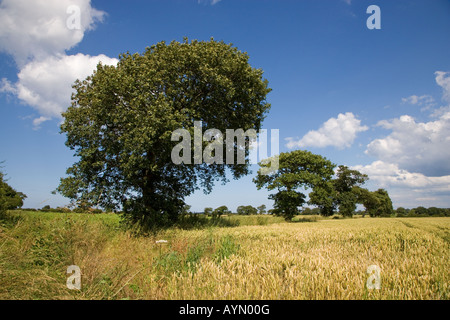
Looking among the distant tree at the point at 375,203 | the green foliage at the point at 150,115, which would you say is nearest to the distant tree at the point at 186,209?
the green foliage at the point at 150,115

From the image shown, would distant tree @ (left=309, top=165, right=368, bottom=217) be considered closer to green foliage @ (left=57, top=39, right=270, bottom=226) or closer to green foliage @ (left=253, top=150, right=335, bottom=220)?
green foliage @ (left=253, top=150, right=335, bottom=220)

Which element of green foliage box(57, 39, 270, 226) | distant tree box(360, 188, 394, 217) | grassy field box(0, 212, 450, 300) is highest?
green foliage box(57, 39, 270, 226)

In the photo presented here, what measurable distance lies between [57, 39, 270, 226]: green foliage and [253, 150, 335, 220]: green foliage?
20.5m

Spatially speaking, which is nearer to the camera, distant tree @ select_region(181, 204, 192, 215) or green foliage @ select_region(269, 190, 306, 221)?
distant tree @ select_region(181, 204, 192, 215)

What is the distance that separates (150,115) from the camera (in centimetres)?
1330

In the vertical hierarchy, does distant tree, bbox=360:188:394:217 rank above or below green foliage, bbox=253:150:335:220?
below

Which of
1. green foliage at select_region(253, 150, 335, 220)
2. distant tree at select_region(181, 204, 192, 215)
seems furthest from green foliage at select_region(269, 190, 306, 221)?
distant tree at select_region(181, 204, 192, 215)

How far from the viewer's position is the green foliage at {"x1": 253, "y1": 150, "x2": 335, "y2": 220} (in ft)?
115

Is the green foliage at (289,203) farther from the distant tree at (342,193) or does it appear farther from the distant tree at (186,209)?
the distant tree at (186,209)

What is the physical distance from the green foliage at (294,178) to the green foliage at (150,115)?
809 inches

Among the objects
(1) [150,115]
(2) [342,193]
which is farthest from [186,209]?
(2) [342,193]

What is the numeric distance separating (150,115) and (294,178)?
26.9m

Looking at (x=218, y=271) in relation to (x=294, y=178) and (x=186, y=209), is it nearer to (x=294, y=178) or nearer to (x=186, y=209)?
(x=186, y=209)

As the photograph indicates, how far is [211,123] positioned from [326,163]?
2826cm
